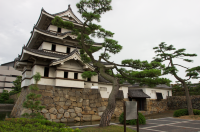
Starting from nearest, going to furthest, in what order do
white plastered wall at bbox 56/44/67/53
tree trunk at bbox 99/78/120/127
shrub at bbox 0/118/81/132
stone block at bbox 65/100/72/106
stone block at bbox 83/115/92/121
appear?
shrub at bbox 0/118/81/132 → tree trunk at bbox 99/78/120/127 → stone block at bbox 65/100/72/106 → stone block at bbox 83/115/92/121 → white plastered wall at bbox 56/44/67/53

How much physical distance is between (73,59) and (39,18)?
22.1 ft

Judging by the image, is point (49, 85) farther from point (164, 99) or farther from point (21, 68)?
point (164, 99)

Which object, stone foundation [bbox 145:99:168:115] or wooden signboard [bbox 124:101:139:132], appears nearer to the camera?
wooden signboard [bbox 124:101:139:132]

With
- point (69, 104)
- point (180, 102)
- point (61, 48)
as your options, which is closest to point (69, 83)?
point (69, 104)

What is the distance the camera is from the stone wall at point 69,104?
13352 millimetres

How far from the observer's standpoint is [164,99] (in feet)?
83.6

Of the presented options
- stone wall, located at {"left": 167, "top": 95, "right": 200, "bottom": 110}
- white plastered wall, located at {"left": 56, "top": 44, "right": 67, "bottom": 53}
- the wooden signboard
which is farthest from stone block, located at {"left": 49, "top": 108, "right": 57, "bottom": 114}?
stone wall, located at {"left": 167, "top": 95, "right": 200, "bottom": 110}

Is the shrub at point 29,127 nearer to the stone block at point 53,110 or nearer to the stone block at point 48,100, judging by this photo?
the stone block at point 53,110

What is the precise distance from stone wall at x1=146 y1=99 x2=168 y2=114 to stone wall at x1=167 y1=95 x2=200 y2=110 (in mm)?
826

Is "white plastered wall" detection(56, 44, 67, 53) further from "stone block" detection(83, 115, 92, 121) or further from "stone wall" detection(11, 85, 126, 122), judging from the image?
"stone block" detection(83, 115, 92, 121)

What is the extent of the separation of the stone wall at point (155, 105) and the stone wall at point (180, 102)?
2.71ft

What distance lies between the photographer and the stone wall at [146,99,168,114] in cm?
2264

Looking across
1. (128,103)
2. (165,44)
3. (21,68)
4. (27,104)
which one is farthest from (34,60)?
(165,44)

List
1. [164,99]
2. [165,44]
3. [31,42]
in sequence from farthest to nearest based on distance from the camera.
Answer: [164,99] → [165,44] → [31,42]
